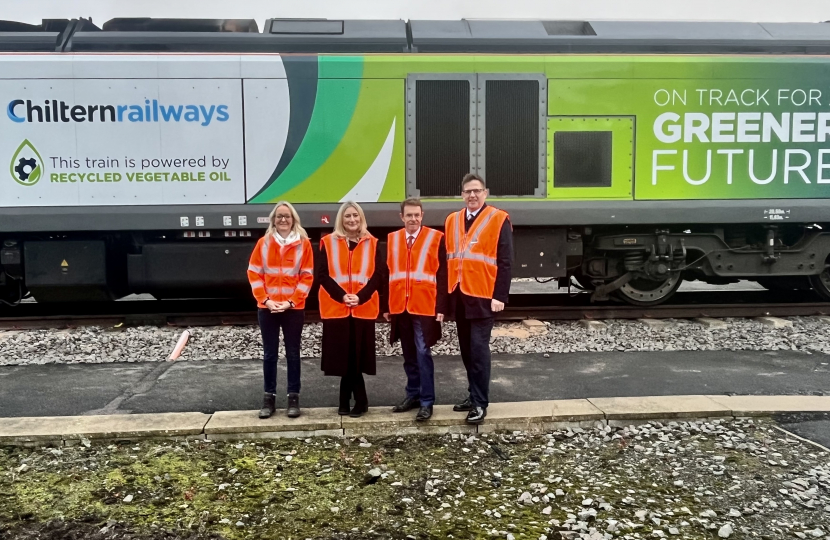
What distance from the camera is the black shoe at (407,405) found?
4922 mm

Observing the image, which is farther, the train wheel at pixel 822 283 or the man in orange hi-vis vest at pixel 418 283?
the train wheel at pixel 822 283

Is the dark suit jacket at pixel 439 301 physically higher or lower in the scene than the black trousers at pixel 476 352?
higher

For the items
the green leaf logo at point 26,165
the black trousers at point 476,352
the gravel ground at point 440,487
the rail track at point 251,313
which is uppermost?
the green leaf logo at point 26,165

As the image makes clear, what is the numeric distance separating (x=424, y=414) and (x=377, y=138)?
14.7ft

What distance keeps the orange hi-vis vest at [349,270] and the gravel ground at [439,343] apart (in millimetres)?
2147

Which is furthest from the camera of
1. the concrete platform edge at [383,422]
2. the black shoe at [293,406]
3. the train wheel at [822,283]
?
the train wheel at [822,283]

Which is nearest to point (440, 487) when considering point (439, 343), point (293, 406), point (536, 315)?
point (293, 406)

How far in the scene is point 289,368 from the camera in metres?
4.93

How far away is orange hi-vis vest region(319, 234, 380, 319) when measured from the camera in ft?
15.9

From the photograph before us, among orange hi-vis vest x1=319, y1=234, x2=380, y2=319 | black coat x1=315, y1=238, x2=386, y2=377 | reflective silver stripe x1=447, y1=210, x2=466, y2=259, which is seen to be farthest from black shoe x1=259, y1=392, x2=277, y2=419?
reflective silver stripe x1=447, y1=210, x2=466, y2=259

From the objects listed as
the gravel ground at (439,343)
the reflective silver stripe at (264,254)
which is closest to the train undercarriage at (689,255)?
the gravel ground at (439,343)

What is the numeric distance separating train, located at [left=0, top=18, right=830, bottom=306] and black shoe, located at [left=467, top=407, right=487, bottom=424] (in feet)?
13.0

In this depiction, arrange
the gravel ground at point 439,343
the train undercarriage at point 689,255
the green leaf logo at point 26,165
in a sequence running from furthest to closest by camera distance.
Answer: the train undercarriage at point 689,255, the green leaf logo at point 26,165, the gravel ground at point 439,343

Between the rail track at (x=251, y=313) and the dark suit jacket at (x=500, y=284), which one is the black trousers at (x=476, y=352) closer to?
the dark suit jacket at (x=500, y=284)
